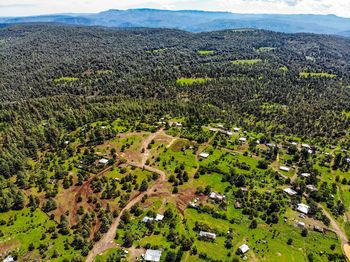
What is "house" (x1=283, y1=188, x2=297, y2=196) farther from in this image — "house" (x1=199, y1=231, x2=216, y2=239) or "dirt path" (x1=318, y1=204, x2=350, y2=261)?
"house" (x1=199, y1=231, x2=216, y2=239)

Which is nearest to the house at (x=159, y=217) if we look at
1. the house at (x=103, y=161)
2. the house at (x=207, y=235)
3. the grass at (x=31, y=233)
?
the house at (x=207, y=235)

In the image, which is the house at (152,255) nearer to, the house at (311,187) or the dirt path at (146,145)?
the dirt path at (146,145)

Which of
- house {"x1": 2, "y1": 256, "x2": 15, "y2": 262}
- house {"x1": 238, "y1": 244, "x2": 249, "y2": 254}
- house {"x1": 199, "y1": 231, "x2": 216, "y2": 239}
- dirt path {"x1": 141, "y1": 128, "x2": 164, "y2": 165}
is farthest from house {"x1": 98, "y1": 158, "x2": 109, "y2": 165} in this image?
house {"x1": 238, "y1": 244, "x2": 249, "y2": 254}

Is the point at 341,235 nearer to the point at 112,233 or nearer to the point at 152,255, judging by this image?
the point at 152,255

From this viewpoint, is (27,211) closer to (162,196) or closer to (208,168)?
(162,196)

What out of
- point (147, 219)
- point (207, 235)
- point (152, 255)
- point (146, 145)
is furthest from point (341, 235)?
point (146, 145)

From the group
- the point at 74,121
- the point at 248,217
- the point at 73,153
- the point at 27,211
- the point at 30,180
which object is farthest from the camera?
the point at 74,121

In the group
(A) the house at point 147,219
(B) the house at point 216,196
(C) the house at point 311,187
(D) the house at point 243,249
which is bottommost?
(C) the house at point 311,187

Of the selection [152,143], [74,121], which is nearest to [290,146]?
[152,143]
